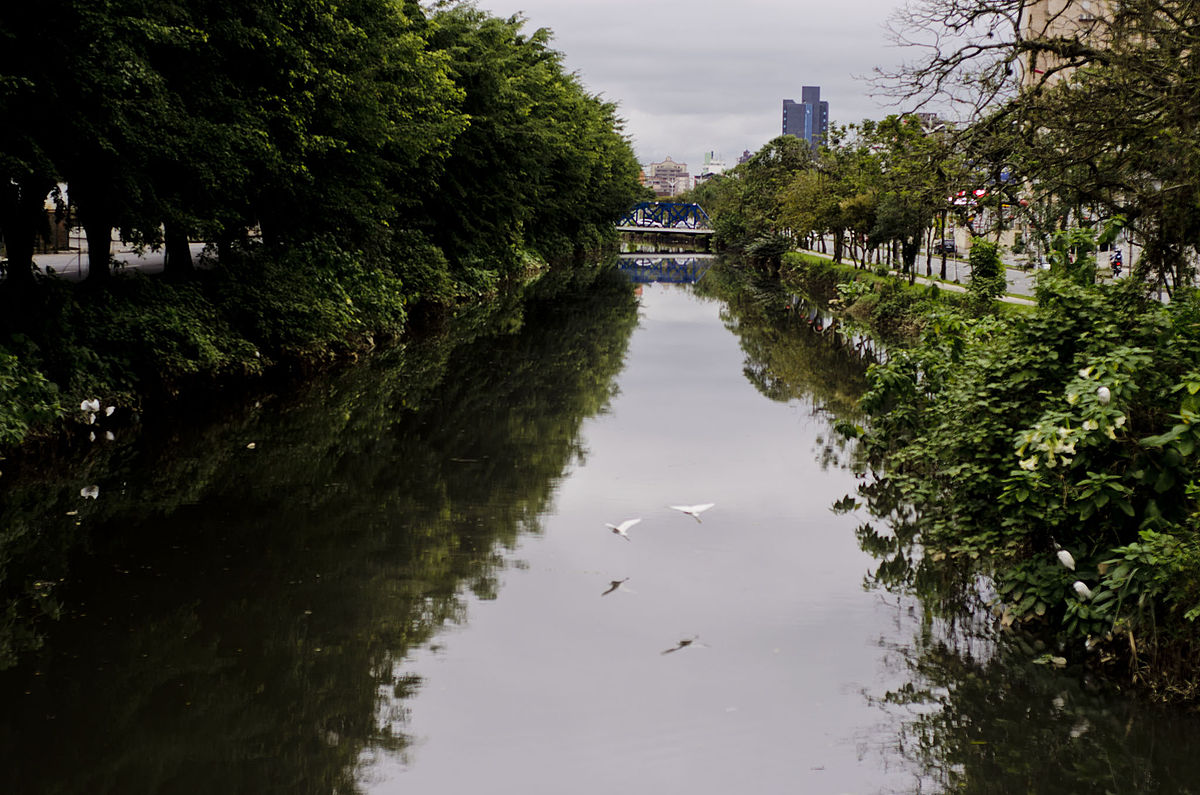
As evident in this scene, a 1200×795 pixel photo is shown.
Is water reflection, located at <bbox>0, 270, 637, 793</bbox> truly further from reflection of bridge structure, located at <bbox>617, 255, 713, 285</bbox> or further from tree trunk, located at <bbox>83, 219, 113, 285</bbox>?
reflection of bridge structure, located at <bbox>617, 255, 713, 285</bbox>

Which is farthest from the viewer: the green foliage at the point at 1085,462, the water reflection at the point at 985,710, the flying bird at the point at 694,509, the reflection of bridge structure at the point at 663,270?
the reflection of bridge structure at the point at 663,270

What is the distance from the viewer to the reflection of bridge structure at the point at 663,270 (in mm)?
57775

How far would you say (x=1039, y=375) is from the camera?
28.7 feet

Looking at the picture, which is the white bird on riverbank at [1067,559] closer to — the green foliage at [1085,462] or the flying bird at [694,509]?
the green foliage at [1085,462]

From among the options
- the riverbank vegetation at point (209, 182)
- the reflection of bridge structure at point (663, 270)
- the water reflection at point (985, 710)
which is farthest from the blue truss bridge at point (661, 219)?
the water reflection at point (985, 710)

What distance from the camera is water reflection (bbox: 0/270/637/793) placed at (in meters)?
6.23

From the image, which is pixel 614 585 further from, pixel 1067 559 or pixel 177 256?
pixel 177 256

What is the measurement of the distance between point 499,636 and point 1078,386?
4.39 metres

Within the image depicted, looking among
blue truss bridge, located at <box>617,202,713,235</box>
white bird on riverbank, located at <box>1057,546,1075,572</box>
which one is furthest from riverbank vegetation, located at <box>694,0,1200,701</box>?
blue truss bridge, located at <box>617,202,713,235</box>

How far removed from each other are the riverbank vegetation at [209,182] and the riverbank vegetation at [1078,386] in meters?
9.46

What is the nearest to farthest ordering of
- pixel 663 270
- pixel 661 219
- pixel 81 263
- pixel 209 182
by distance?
pixel 209 182 → pixel 81 263 → pixel 663 270 → pixel 661 219

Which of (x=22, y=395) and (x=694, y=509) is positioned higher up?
(x=22, y=395)

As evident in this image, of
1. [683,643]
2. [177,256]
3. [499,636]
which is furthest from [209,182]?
[683,643]

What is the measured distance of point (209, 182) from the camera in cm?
1569
